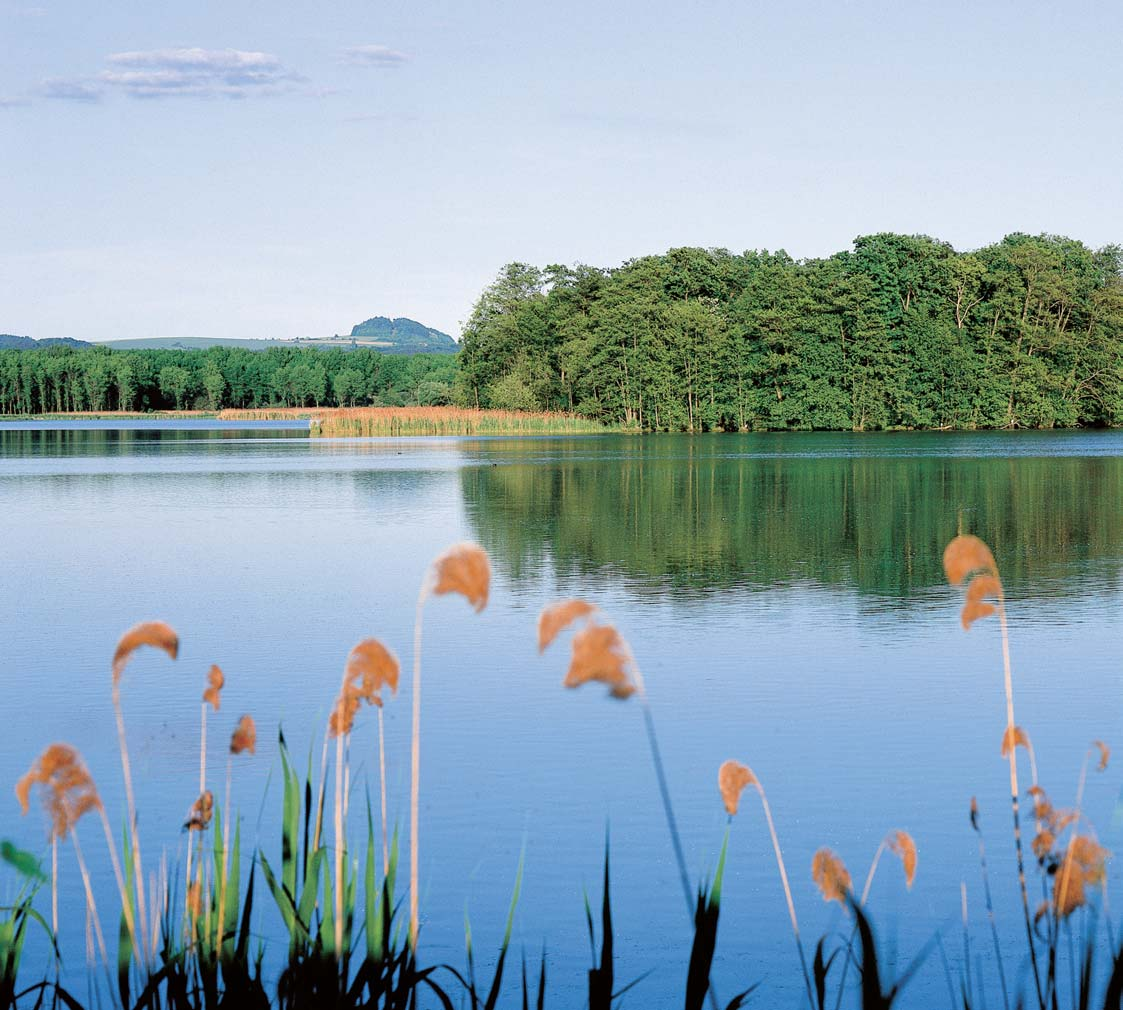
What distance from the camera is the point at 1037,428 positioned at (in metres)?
77.0

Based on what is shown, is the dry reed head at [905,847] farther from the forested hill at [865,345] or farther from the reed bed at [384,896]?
the forested hill at [865,345]

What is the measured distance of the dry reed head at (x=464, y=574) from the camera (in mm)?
2301

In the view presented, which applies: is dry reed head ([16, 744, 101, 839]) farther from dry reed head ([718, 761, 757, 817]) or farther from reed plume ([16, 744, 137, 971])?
dry reed head ([718, 761, 757, 817])

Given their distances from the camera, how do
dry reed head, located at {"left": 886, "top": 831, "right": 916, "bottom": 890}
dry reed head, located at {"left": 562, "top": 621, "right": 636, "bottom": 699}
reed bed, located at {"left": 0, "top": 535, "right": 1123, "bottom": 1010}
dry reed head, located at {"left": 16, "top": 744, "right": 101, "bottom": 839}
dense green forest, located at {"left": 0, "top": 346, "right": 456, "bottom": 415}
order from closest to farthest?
dry reed head, located at {"left": 562, "top": 621, "right": 636, "bottom": 699} < reed bed, located at {"left": 0, "top": 535, "right": 1123, "bottom": 1010} < dry reed head, located at {"left": 16, "top": 744, "right": 101, "bottom": 839} < dry reed head, located at {"left": 886, "top": 831, "right": 916, "bottom": 890} < dense green forest, located at {"left": 0, "top": 346, "right": 456, "bottom": 415}

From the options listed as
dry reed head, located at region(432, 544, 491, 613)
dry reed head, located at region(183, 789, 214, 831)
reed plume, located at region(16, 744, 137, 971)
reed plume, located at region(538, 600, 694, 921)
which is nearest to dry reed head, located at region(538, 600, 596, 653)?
reed plume, located at region(538, 600, 694, 921)

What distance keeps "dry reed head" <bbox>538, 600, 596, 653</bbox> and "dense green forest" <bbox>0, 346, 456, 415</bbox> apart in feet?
425

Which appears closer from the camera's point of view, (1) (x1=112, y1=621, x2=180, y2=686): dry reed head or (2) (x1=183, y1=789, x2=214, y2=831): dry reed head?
(1) (x1=112, y1=621, x2=180, y2=686): dry reed head

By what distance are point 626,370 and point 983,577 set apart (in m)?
73.5

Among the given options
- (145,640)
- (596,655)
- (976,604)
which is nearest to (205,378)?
(145,640)

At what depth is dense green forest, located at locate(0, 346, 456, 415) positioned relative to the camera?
145 metres

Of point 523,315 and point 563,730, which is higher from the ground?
point 523,315

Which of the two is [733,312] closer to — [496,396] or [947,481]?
[496,396]

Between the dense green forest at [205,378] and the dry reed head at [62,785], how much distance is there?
129 metres

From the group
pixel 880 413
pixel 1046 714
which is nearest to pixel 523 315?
pixel 880 413
